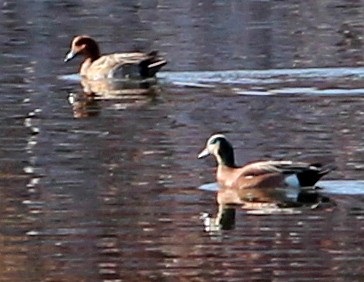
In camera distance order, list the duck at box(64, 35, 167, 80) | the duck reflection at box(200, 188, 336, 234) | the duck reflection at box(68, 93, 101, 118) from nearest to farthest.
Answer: the duck reflection at box(200, 188, 336, 234), the duck reflection at box(68, 93, 101, 118), the duck at box(64, 35, 167, 80)

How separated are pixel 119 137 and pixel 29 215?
9.88 feet

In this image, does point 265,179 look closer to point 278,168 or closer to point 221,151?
point 278,168

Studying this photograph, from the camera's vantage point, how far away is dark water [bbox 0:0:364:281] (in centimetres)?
1034

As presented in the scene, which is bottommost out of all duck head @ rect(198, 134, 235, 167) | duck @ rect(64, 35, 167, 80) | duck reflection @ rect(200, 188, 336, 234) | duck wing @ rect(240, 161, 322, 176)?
duck @ rect(64, 35, 167, 80)

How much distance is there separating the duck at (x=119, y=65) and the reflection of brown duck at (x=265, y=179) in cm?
579

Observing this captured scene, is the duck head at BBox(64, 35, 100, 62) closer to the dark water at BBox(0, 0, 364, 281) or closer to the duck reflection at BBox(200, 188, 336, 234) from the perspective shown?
the dark water at BBox(0, 0, 364, 281)

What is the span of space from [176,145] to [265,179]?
5.54 feet

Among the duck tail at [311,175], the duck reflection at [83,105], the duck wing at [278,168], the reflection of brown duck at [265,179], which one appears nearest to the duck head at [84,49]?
the duck reflection at [83,105]

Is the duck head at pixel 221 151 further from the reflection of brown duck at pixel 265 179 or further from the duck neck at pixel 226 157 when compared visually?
the reflection of brown duck at pixel 265 179

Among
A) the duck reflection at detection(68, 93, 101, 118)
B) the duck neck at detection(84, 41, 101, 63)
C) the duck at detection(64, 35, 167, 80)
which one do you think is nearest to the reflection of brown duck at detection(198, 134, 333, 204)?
the duck reflection at detection(68, 93, 101, 118)

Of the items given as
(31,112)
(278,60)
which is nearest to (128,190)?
(31,112)

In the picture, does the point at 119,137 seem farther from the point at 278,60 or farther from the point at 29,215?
the point at 278,60

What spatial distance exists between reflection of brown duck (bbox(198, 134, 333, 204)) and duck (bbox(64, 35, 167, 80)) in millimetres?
5794

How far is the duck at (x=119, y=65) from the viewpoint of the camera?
731 inches
